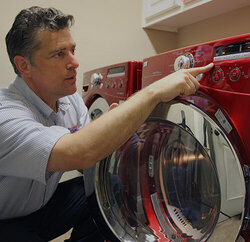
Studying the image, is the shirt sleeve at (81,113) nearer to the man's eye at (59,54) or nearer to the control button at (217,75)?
the man's eye at (59,54)

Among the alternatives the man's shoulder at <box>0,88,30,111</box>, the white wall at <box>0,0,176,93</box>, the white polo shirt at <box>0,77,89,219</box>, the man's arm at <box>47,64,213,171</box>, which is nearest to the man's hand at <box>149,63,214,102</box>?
the man's arm at <box>47,64,213,171</box>

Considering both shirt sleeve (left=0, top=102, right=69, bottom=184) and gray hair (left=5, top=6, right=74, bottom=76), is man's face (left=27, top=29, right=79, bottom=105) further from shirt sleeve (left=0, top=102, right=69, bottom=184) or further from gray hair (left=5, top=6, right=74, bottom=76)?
shirt sleeve (left=0, top=102, right=69, bottom=184)

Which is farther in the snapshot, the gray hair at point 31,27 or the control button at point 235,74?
the gray hair at point 31,27

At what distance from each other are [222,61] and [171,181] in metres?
0.59

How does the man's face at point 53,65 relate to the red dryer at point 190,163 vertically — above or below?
above

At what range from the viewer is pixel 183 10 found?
1.63 m

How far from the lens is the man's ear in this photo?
94 cm

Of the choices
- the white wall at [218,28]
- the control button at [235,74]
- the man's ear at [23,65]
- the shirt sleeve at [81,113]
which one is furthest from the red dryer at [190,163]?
the white wall at [218,28]

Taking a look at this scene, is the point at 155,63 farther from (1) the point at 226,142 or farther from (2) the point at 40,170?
(2) the point at 40,170

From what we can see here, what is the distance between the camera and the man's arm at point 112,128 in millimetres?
687

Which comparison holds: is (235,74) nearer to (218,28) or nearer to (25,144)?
(25,144)

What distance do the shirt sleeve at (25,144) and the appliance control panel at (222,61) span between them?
427mm

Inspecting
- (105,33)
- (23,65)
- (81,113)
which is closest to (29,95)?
(23,65)

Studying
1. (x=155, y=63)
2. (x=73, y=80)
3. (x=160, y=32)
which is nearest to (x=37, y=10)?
(x=73, y=80)
